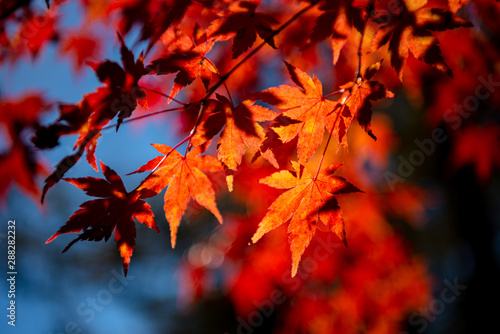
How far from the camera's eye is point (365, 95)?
1126 mm

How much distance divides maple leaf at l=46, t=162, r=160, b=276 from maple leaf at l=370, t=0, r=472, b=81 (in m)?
1.02

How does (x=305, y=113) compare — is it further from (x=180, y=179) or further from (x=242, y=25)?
(x=180, y=179)

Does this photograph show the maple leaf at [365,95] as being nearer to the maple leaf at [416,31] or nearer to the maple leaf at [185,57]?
the maple leaf at [416,31]

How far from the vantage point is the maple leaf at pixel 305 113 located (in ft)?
3.74

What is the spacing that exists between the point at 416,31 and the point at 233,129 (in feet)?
2.33

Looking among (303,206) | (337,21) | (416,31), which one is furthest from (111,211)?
(416,31)

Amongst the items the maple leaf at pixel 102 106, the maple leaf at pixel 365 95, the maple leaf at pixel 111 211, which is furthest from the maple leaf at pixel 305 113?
the maple leaf at pixel 111 211

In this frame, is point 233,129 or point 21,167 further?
point 21,167

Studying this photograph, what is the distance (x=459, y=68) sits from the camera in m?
2.59

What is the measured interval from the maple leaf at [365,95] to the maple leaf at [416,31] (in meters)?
0.12

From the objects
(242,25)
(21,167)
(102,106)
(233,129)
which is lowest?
(21,167)

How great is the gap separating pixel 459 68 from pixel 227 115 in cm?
233

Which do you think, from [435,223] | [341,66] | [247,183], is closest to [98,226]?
[247,183]

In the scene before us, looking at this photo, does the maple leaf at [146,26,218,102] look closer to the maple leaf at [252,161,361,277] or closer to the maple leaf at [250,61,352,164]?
the maple leaf at [250,61,352,164]
